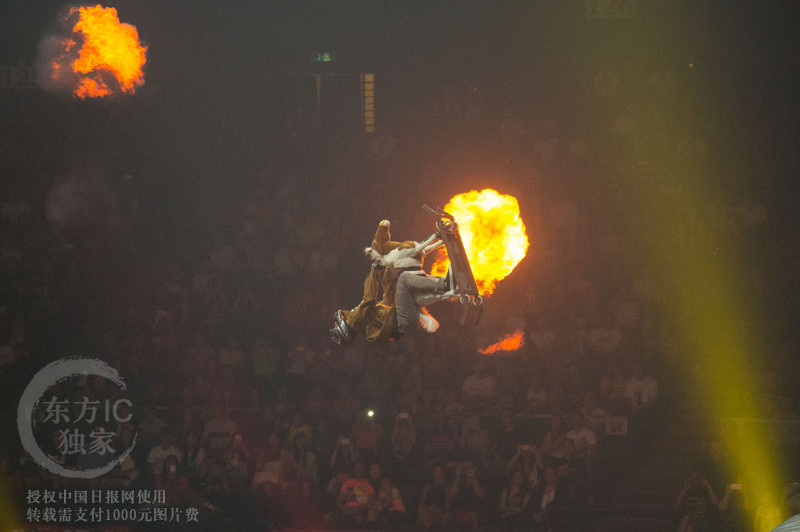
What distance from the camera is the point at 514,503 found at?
420 inches

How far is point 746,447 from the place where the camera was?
10938 mm

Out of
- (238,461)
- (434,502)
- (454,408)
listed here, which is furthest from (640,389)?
(238,461)

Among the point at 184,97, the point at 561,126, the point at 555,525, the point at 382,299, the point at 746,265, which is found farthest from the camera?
the point at 184,97

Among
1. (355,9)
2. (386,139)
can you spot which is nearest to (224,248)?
(386,139)

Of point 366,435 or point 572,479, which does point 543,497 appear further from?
point 366,435

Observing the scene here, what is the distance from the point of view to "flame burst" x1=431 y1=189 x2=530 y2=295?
645 cm

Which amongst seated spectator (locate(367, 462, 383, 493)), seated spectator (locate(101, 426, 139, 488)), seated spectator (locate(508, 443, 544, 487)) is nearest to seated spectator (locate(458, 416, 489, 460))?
seated spectator (locate(508, 443, 544, 487))

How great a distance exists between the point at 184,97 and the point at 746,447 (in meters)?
10.1

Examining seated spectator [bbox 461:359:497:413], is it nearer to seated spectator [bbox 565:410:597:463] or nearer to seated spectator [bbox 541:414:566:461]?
seated spectator [bbox 541:414:566:461]

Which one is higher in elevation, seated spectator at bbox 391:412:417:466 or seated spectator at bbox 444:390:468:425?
seated spectator at bbox 444:390:468:425

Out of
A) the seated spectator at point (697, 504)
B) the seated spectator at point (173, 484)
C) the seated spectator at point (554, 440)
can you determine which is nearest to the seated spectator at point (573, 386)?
the seated spectator at point (554, 440)

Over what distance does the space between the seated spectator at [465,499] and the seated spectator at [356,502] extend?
2.99ft

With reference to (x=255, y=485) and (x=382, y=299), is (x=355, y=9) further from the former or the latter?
(x=382, y=299)

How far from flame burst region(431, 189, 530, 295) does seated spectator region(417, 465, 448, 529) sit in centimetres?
474
